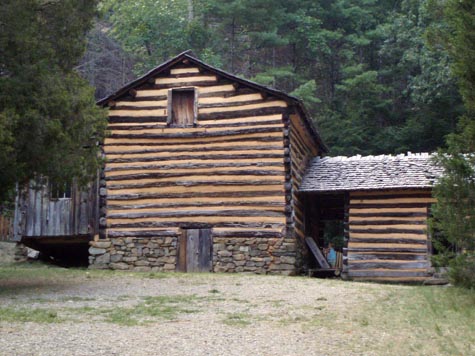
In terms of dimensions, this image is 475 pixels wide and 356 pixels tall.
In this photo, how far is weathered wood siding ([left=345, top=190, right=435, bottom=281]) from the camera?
21.7 meters

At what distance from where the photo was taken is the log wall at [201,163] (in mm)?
22234

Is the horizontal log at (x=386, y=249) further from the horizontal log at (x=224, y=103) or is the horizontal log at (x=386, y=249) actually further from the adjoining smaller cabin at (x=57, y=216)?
the adjoining smaller cabin at (x=57, y=216)

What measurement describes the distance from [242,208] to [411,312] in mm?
10298

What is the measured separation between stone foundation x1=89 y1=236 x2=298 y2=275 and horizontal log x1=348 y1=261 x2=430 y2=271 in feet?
6.53


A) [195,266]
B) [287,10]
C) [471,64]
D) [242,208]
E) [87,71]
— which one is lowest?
[195,266]

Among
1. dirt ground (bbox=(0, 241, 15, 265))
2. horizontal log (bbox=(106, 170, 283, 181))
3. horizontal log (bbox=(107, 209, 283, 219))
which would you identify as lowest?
dirt ground (bbox=(0, 241, 15, 265))

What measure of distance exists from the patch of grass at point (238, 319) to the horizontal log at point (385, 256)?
35.9ft

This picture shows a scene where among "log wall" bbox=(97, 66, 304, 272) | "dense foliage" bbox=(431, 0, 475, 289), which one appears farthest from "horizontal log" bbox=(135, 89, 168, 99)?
"dense foliage" bbox=(431, 0, 475, 289)

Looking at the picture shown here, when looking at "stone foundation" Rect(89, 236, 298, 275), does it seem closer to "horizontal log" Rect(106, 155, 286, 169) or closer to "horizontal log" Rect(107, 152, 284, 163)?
"horizontal log" Rect(106, 155, 286, 169)

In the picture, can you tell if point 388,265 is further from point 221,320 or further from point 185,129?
point 221,320

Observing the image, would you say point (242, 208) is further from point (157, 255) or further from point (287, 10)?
point (287, 10)

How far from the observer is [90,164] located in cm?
1614

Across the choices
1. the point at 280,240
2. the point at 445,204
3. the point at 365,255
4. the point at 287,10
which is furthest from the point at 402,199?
the point at 287,10

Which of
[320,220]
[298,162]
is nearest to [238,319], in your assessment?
[298,162]
